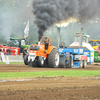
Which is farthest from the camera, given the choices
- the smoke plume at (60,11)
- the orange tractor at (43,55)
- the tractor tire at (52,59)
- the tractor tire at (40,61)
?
the smoke plume at (60,11)

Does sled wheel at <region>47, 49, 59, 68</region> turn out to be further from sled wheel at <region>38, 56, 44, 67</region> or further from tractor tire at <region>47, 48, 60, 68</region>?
sled wheel at <region>38, 56, 44, 67</region>

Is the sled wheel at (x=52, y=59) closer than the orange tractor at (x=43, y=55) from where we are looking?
No

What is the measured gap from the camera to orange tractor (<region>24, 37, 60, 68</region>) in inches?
808

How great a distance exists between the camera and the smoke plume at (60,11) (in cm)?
2147

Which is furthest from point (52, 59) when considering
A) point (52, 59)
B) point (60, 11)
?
point (60, 11)

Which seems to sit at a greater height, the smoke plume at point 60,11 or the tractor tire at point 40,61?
the smoke plume at point 60,11

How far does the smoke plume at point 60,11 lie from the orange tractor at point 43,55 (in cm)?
88

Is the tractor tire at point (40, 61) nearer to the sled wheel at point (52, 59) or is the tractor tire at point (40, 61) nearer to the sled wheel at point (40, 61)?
the sled wheel at point (40, 61)

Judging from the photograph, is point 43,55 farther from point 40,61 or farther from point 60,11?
point 60,11

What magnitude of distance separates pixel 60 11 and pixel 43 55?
4160 millimetres

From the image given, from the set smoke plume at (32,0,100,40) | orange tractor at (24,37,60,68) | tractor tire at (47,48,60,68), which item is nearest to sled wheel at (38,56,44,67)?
orange tractor at (24,37,60,68)

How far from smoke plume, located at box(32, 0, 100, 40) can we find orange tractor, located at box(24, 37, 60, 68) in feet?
2.89

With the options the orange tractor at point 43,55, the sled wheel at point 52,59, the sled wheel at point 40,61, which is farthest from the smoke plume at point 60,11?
the sled wheel at point 40,61

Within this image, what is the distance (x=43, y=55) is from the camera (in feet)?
68.2
